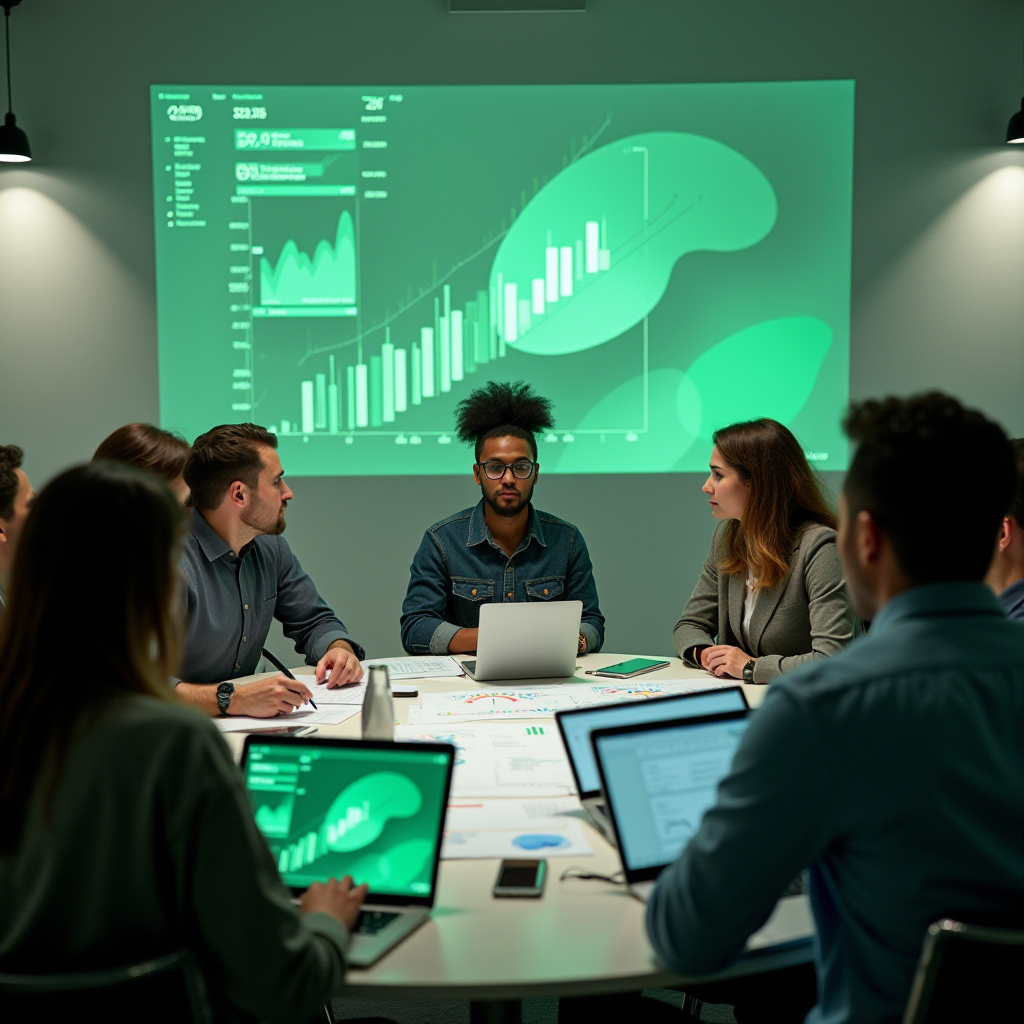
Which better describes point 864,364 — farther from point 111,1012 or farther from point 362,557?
point 111,1012

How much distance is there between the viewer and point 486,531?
10.4ft

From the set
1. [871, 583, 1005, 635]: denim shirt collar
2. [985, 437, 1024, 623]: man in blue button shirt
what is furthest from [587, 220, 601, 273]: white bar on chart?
[871, 583, 1005, 635]: denim shirt collar

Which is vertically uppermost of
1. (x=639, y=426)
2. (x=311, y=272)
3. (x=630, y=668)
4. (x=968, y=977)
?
(x=311, y=272)

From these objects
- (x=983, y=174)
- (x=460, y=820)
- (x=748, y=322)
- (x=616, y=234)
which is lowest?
(x=460, y=820)

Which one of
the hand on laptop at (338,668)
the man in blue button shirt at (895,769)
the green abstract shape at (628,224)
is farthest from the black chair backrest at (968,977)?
the green abstract shape at (628,224)

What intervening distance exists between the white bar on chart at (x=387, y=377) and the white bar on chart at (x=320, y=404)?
0.81ft

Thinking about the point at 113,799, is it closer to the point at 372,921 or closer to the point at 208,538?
the point at 372,921

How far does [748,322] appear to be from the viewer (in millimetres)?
4012

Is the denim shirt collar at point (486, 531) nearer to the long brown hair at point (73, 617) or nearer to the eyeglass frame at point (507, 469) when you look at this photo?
the eyeglass frame at point (507, 469)

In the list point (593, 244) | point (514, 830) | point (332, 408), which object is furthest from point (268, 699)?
point (593, 244)

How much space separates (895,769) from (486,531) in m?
2.27

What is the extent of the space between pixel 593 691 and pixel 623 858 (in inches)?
43.1

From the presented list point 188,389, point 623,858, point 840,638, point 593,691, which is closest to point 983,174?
point 840,638

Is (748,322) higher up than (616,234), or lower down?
lower down
